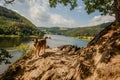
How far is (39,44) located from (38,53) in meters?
1.26

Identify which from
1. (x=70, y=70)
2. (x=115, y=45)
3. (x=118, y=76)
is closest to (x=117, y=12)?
(x=115, y=45)

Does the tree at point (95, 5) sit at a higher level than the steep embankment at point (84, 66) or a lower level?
higher

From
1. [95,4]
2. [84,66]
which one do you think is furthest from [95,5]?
[84,66]

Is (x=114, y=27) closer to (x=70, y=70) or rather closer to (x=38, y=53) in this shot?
(x=70, y=70)

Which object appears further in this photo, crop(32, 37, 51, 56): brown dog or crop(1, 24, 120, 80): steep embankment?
crop(32, 37, 51, 56): brown dog

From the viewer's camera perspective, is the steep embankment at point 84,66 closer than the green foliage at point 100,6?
Yes

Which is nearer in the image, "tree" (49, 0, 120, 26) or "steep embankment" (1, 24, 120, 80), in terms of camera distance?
"steep embankment" (1, 24, 120, 80)

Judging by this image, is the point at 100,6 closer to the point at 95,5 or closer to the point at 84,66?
the point at 95,5

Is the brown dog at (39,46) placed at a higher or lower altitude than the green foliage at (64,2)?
lower

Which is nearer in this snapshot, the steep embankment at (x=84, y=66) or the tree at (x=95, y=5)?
the steep embankment at (x=84, y=66)

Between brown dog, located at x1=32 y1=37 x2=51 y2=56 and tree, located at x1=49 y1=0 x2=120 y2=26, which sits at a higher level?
tree, located at x1=49 y1=0 x2=120 y2=26

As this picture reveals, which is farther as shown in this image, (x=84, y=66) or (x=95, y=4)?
(x=95, y=4)

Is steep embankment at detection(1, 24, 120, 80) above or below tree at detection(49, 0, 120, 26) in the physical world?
below

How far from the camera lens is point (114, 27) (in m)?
18.8
